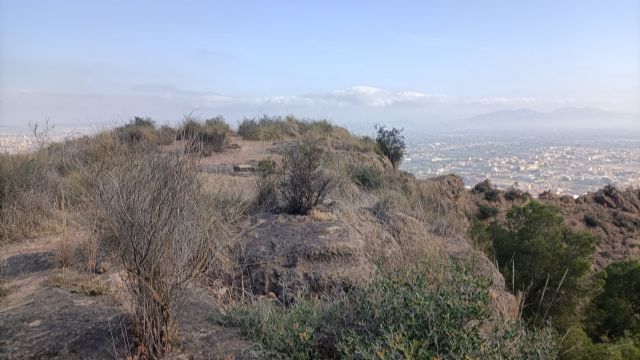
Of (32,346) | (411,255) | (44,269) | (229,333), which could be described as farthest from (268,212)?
(32,346)

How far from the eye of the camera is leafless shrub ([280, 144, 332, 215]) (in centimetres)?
779

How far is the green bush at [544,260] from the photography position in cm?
814

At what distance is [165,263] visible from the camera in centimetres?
393

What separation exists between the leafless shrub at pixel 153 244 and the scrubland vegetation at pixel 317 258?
0.04ft

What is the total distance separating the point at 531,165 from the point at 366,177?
1856 centimetres

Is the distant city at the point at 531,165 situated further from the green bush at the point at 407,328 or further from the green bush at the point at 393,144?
the green bush at the point at 407,328

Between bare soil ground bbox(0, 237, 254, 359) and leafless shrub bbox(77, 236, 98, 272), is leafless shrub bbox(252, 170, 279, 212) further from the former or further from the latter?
bare soil ground bbox(0, 237, 254, 359)

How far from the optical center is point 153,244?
3879mm

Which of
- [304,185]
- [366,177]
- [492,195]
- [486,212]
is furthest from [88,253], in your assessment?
[492,195]

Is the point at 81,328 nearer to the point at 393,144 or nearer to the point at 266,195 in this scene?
the point at 266,195

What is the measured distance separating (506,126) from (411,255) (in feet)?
253

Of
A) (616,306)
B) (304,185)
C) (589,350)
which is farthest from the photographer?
(616,306)

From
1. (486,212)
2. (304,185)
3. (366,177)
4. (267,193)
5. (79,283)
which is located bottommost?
(486,212)

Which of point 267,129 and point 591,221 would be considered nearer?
point 591,221
